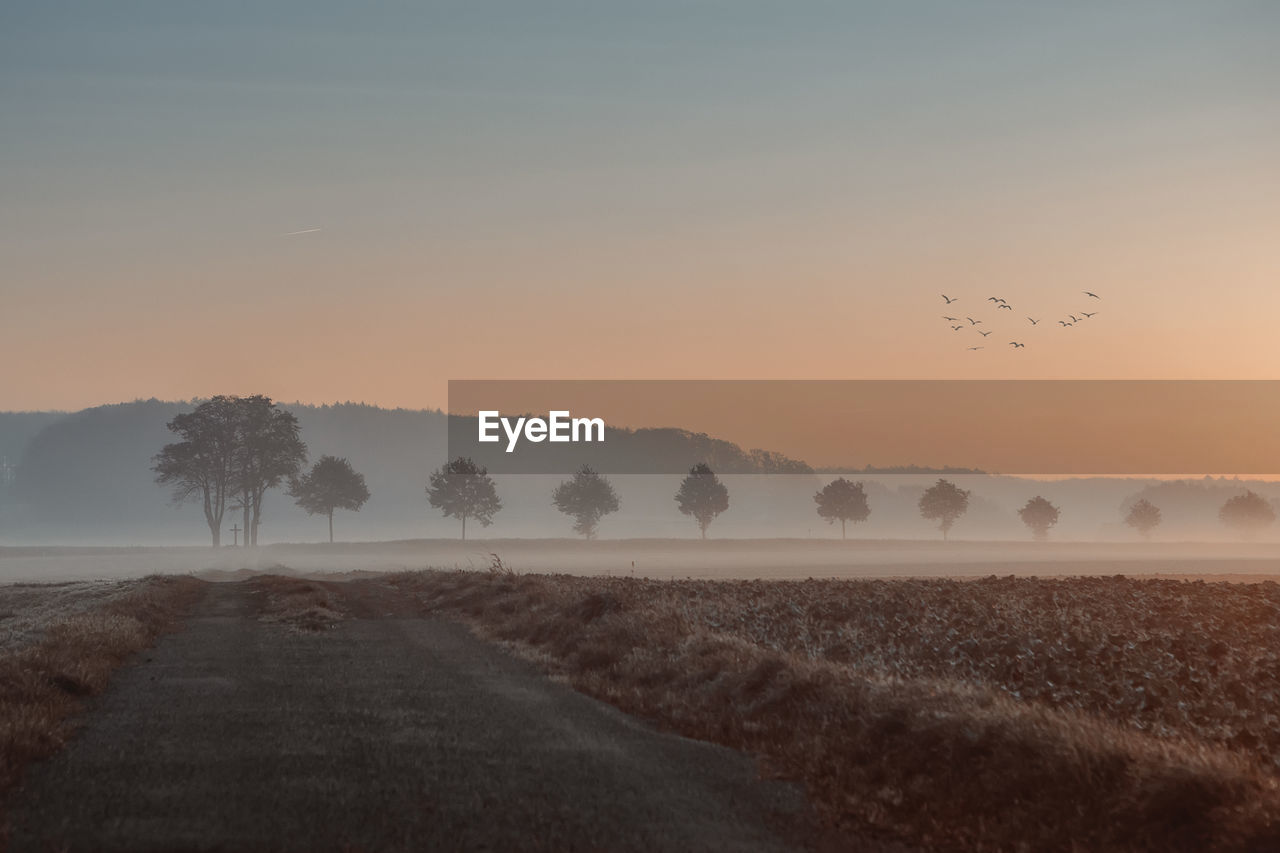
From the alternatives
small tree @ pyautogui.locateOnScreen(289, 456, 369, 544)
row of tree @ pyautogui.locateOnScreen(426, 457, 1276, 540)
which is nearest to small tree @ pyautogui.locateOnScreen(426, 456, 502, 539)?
row of tree @ pyautogui.locateOnScreen(426, 457, 1276, 540)

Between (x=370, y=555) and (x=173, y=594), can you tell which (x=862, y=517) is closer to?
(x=370, y=555)

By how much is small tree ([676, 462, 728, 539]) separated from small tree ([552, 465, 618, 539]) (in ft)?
42.5

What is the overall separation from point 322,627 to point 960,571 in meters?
74.0

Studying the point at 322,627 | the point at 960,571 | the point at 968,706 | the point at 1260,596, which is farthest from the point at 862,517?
the point at 968,706

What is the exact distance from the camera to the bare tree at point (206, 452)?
126000mm

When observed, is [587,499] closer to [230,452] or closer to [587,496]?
[587,496]

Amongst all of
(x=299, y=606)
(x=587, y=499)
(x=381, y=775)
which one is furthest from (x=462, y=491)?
(x=381, y=775)

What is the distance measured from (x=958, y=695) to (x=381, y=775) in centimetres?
809

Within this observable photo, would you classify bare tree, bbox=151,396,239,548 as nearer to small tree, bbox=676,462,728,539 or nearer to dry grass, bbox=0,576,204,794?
small tree, bbox=676,462,728,539

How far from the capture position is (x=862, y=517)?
195m

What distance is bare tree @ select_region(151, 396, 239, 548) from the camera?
413 feet

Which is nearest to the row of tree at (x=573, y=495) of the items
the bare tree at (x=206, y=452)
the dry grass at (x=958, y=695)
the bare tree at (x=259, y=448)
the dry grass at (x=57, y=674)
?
the bare tree at (x=259, y=448)

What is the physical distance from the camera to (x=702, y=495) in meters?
176

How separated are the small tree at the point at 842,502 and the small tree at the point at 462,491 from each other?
226 feet
